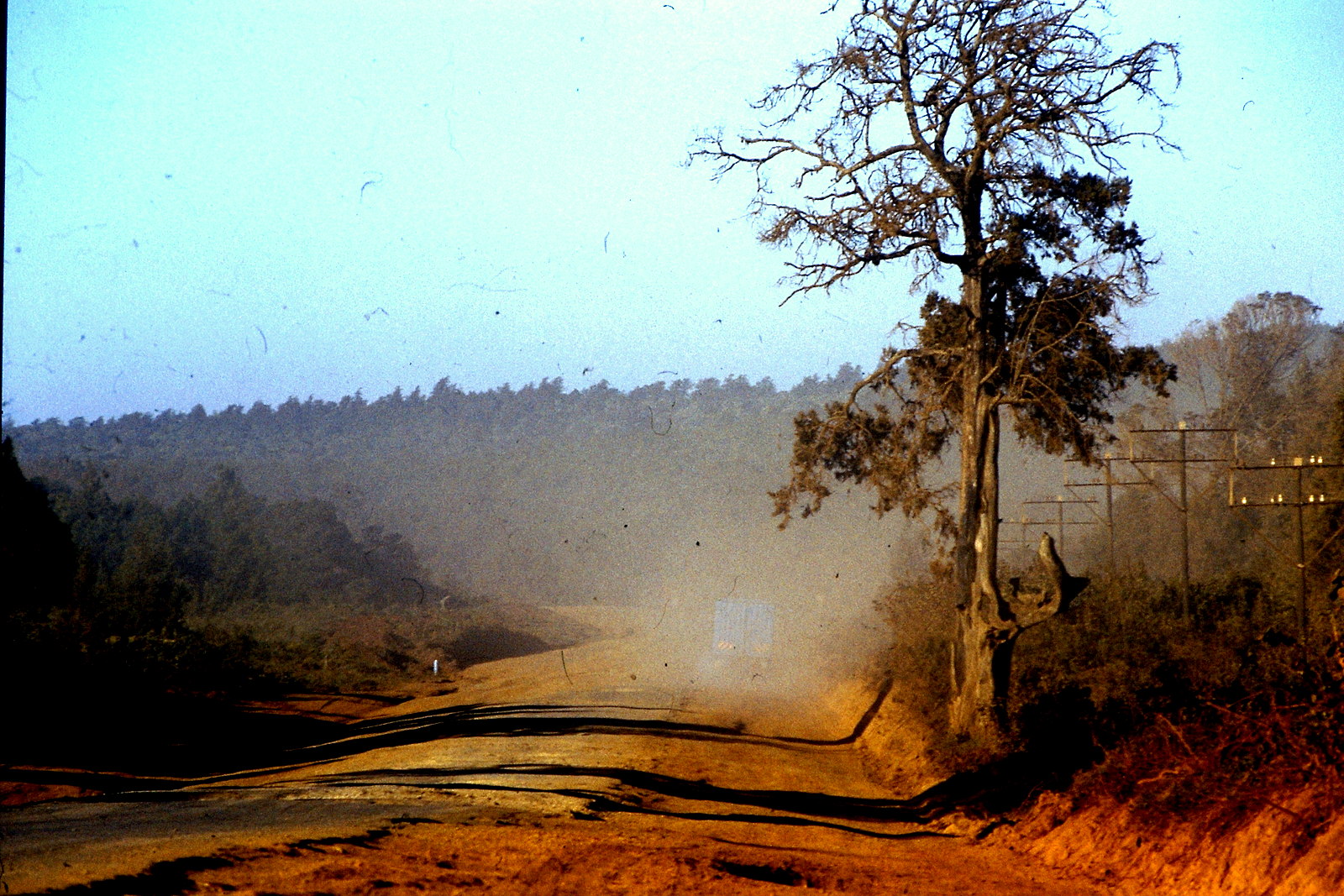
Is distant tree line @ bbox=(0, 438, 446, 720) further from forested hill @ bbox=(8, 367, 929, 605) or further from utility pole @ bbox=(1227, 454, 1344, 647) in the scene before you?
utility pole @ bbox=(1227, 454, 1344, 647)

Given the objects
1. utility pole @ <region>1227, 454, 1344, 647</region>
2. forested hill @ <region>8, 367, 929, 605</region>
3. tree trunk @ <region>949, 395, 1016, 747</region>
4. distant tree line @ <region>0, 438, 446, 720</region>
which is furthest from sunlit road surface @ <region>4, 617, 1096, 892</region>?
forested hill @ <region>8, 367, 929, 605</region>

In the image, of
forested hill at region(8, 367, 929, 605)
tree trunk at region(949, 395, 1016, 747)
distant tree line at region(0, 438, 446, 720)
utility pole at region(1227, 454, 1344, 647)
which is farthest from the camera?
forested hill at region(8, 367, 929, 605)

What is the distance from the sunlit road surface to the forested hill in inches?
1491

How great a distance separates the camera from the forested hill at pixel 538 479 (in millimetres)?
75000

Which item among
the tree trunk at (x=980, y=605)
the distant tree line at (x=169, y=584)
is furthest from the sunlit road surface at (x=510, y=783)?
the distant tree line at (x=169, y=584)

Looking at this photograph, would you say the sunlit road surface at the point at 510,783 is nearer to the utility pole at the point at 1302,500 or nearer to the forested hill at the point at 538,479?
the utility pole at the point at 1302,500

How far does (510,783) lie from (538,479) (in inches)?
3556

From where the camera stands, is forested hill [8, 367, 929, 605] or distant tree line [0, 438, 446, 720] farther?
forested hill [8, 367, 929, 605]

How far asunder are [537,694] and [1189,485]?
53144mm

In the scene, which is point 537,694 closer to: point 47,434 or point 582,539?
point 582,539

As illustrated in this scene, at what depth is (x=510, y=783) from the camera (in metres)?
14.1

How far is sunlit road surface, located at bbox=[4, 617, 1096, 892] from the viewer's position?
945cm

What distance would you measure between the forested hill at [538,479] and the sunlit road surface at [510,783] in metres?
37.9

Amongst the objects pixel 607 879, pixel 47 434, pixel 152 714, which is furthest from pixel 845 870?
pixel 47 434
